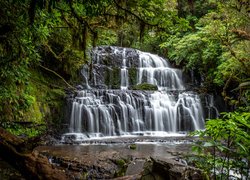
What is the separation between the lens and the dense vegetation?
4.71m

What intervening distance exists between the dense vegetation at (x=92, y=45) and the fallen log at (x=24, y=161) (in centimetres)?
127

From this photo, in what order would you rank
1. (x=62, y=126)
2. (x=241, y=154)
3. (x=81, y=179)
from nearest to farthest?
(x=241, y=154), (x=81, y=179), (x=62, y=126)

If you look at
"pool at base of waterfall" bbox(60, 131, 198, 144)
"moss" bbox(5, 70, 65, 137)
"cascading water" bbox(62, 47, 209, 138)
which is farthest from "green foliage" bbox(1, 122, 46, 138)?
"cascading water" bbox(62, 47, 209, 138)

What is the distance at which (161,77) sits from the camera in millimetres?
18453

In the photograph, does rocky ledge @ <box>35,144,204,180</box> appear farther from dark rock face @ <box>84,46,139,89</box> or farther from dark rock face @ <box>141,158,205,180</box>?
dark rock face @ <box>84,46,139,89</box>

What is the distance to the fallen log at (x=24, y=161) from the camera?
4266mm

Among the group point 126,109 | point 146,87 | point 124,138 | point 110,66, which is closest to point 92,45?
point 124,138

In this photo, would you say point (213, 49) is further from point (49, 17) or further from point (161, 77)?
point (49, 17)

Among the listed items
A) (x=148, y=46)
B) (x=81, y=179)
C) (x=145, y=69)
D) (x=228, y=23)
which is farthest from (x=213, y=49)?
(x=81, y=179)

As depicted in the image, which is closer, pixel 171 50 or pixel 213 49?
pixel 213 49

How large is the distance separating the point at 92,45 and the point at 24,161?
3674mm

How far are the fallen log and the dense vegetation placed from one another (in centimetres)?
127

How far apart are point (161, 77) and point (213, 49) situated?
12.9ft

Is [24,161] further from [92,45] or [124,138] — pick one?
[124,138]
